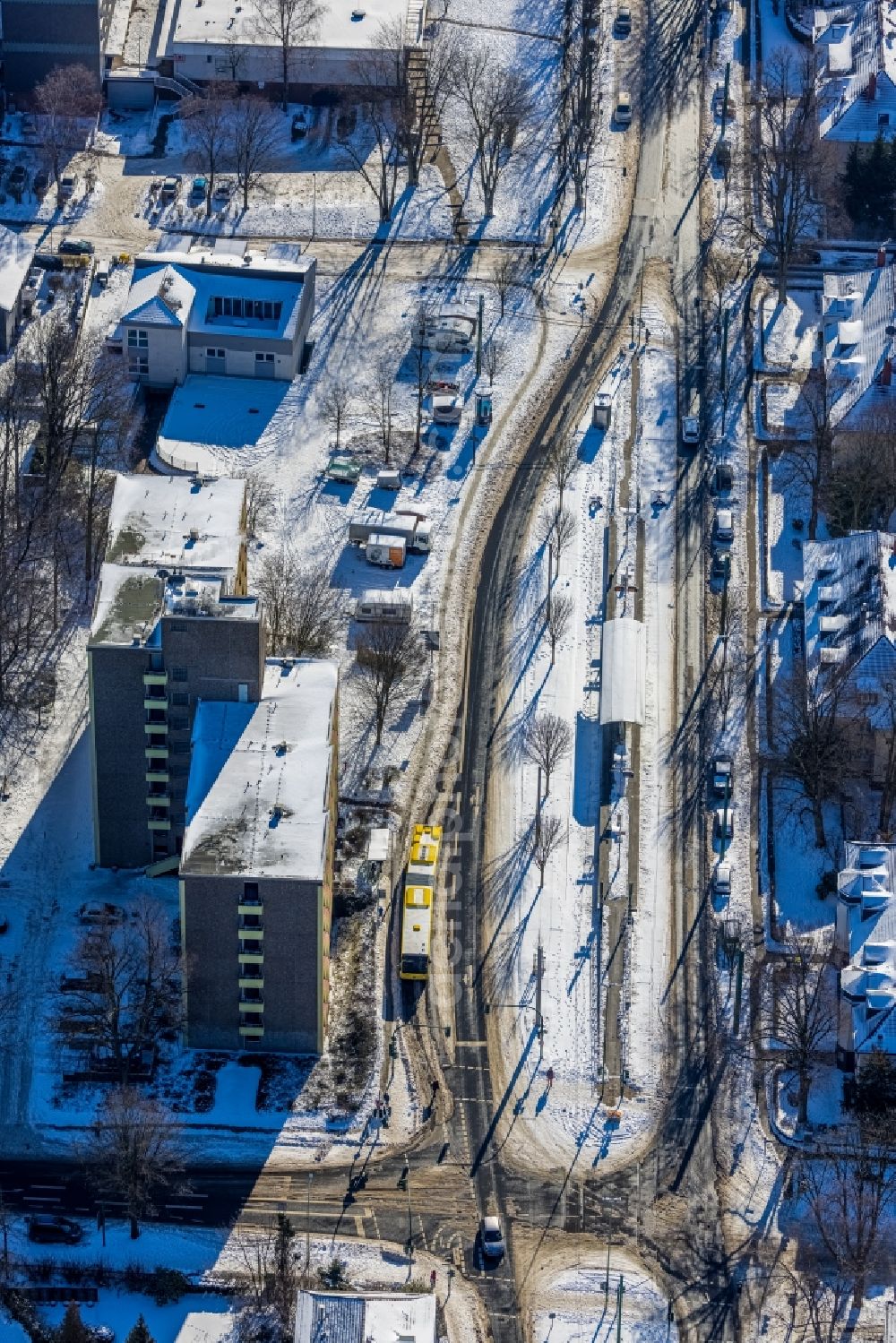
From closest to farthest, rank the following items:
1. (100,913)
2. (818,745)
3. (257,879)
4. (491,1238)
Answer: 1. (491,1238)
2. (257,879)
3. (100,913)
4. (818,745)

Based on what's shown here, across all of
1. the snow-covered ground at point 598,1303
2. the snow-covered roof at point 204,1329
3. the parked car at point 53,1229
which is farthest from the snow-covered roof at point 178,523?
the snow-covered ground at point 598,1303

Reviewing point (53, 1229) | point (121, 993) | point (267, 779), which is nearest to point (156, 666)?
point (267, 779)

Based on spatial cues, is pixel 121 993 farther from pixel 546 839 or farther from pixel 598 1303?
pixel 598 1303

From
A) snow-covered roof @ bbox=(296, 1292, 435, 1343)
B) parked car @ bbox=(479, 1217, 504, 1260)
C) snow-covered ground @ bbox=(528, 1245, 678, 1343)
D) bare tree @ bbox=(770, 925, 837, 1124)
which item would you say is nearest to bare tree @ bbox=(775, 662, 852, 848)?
bare tree @ bbox=(770, 925, 837, 1124)

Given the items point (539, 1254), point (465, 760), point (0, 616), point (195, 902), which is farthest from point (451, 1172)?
point (0, 616)

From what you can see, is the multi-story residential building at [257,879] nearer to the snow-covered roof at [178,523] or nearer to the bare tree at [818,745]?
the snow-covered roof at [178,523]

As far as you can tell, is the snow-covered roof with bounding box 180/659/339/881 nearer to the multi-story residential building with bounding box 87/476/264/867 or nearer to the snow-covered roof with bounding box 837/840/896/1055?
the multi-story residential building with bounding box 87/476/264/867
